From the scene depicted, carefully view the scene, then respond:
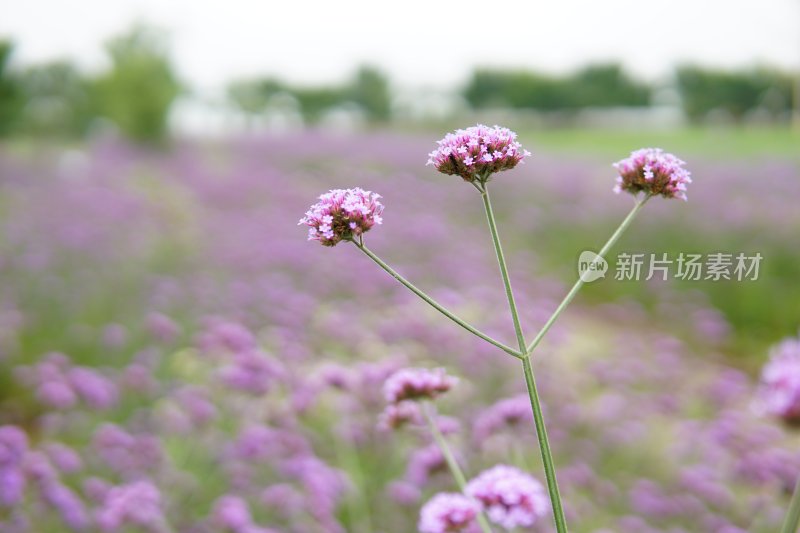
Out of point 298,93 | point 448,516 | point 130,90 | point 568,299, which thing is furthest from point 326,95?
point 568,299

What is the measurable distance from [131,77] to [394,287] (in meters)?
14.2

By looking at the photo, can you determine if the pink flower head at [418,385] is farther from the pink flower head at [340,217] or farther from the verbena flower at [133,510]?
the verbena flower at [133,510]

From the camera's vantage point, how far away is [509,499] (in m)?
1.40

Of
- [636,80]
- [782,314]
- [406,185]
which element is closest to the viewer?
[782,314]

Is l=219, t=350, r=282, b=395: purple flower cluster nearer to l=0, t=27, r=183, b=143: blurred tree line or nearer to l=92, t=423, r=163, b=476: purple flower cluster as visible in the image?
l=92, t=423, r=163, b=476: purple flower cluster

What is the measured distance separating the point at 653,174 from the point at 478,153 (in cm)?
32

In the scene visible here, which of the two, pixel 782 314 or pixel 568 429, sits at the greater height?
pixel 782 314

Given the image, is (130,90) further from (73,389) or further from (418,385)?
(418,385)

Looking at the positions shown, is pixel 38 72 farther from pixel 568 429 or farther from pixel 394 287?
pixel 568 429

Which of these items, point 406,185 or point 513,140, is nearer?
point 513,140

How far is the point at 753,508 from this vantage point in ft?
11.5

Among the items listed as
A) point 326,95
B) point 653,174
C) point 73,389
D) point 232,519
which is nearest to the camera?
point 653,174

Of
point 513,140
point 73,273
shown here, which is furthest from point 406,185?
point 513,140

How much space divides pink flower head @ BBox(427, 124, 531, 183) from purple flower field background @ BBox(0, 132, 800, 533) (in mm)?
1434
